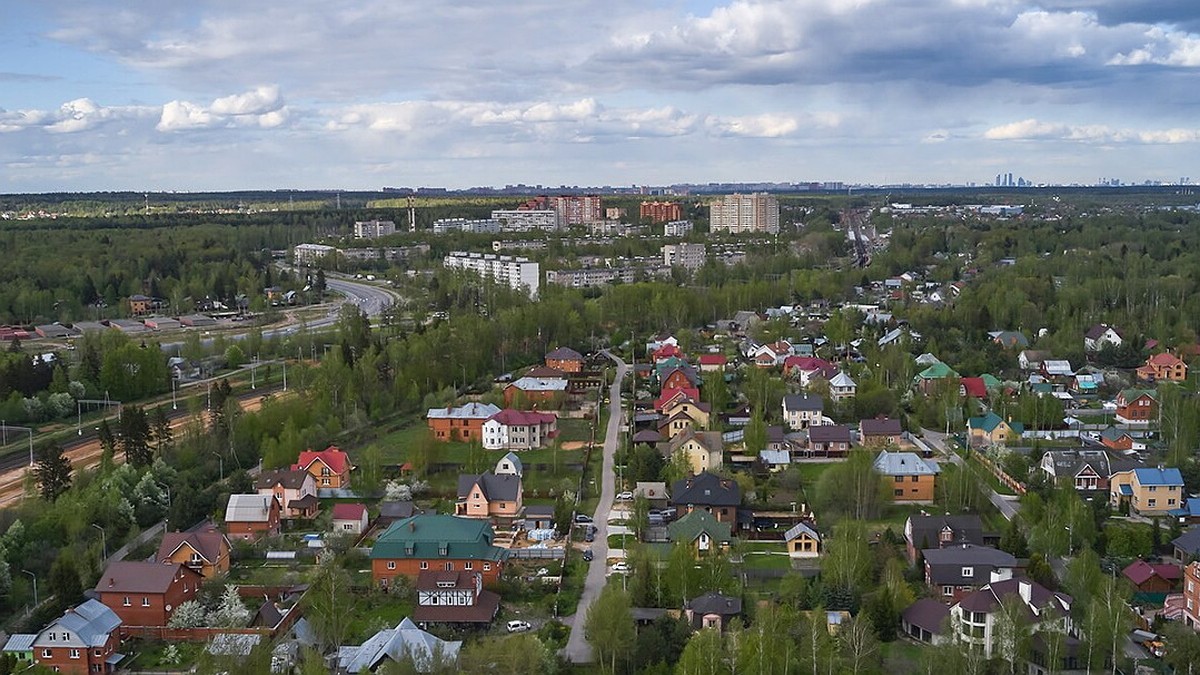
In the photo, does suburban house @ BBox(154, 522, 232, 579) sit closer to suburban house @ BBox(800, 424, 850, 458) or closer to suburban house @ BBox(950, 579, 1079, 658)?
suburban house @ BBox(950, 579, 1079, 658)

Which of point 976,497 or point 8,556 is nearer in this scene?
point 8,556

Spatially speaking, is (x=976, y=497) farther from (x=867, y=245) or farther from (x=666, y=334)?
(x=867, y=245)

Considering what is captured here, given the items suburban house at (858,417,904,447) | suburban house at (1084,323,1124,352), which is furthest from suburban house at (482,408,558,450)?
suburban house at (1084,323,1124,352)

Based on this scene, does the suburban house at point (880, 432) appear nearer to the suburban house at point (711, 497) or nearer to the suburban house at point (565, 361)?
the suburban house at point (711, 497)

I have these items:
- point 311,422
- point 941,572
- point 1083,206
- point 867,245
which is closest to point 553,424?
point 311,422

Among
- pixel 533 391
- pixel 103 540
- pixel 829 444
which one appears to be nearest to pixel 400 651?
pixel 103 540

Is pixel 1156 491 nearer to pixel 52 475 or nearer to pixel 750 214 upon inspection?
pixel 52 475

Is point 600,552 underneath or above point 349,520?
underneath
